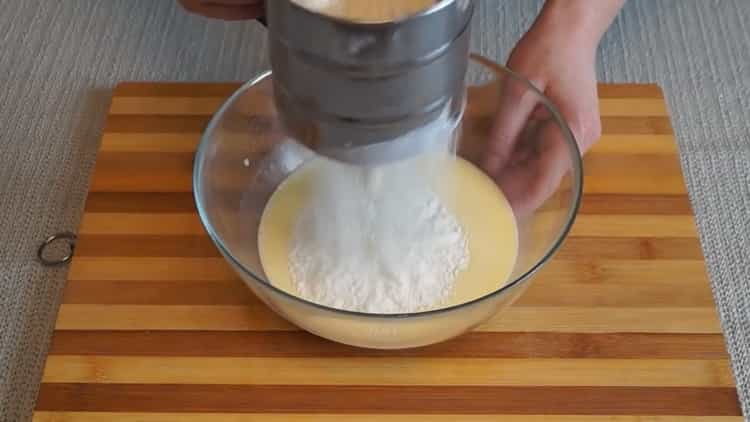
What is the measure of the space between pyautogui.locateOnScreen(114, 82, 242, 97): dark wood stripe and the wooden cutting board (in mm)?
146

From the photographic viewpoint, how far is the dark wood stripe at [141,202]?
3.05ft

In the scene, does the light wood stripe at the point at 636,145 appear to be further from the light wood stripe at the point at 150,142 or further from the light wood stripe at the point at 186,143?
the light wood stripe at the point at 150,142

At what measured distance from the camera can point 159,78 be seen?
1182mm

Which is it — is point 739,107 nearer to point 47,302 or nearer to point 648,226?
point 648,226

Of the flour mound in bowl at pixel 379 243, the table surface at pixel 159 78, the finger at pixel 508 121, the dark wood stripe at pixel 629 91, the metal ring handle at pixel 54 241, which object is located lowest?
the metal ring handle at pixel 54 241

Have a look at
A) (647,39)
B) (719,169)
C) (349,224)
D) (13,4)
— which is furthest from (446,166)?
(13,4)

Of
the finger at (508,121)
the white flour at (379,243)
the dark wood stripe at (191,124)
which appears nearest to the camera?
the white flour at (379,243)

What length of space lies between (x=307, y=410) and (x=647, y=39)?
78 cm

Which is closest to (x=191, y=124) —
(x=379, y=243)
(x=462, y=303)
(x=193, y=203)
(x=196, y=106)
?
(x=196, y=106)

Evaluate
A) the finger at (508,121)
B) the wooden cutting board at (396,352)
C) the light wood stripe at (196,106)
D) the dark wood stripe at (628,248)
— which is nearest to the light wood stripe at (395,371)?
the wooden cutting board at (396,352)

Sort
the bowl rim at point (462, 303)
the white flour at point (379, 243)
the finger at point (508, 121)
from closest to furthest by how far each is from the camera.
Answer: the bowl rim at point (462, 303) < the white flour at point (379, 243) < the finger at point (508, 121)

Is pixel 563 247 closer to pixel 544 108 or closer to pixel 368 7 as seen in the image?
pixel 544 108

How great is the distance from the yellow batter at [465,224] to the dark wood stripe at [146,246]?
66mm

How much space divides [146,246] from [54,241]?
0.14 m
